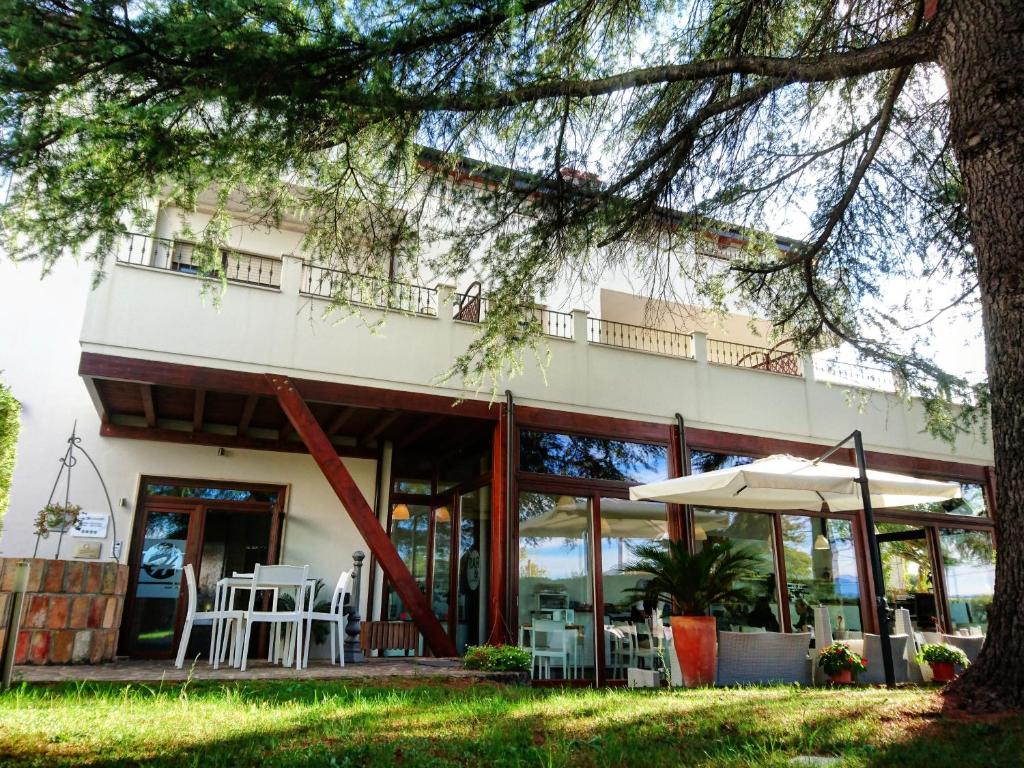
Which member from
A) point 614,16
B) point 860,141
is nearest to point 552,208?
point 614,16

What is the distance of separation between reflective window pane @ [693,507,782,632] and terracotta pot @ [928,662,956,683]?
9.90 feet

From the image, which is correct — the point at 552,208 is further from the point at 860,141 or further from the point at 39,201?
the point at 39,201

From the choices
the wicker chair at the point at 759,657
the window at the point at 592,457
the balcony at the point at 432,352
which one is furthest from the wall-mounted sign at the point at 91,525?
the wicker chair at the point at 759,657

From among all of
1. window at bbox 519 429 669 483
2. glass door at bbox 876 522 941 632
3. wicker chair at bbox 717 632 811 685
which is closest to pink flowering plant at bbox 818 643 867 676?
wicker chair at bbox 717 632 811 685

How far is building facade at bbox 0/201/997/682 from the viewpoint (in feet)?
27.5

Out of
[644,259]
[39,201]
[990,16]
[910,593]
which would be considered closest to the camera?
[39,201]

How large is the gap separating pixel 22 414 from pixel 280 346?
3635 millimetres

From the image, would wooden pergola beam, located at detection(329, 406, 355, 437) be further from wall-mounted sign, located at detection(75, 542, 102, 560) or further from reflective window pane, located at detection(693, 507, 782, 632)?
reflective window pane, located at detection(693, 507, 782, 632)

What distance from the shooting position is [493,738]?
3.57 m

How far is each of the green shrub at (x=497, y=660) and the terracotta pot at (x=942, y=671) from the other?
3956 mm

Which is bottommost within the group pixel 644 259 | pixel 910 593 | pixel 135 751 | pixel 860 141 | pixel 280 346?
pixel 135 751

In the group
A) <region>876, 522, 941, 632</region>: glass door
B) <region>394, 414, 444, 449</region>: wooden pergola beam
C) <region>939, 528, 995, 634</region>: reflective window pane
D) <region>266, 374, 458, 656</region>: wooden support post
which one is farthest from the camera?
<region>939, 528, 995, 634</region>: reflective window pane

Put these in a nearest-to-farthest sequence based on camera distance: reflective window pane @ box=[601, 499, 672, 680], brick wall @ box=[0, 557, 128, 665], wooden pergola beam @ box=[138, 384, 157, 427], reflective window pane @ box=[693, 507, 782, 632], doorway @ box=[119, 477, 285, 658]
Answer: brick wall @ box=[0, 557, 128, 665]
wooden pergola beam @ box=[138, 384, 157, 427]
reflective window pane @ box=[601, 499, 672, 680]
doorway @ box=[119, 477, 285, 658]
reflective window pane @ box=[693, 507, 782, 632]

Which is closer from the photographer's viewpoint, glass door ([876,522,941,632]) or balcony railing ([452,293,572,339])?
balcony railing ([452,293,572,339])
